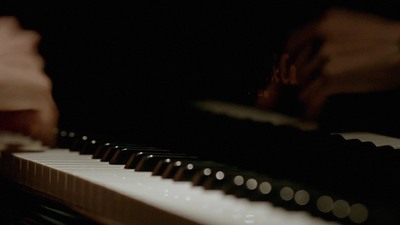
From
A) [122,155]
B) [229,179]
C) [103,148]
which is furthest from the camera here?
[103,148]

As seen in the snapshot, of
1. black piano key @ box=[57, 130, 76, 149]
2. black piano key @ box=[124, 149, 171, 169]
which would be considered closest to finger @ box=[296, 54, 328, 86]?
black piano key @ box=[124, 149, 171, 169]

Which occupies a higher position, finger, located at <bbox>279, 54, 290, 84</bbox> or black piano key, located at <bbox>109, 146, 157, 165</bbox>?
finger, located at <bbox>279, 54, 290, 84</bbox>

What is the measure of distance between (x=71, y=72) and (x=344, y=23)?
1320 mm

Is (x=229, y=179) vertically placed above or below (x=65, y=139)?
above

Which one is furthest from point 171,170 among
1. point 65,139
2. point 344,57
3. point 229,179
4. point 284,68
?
point 65,139

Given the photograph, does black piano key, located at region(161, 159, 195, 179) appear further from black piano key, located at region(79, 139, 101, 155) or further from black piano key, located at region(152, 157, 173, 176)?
black piano key, located at region(79, 139, 101, 155)

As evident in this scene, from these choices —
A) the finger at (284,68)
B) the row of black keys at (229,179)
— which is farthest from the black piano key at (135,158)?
the finger at (284,68)

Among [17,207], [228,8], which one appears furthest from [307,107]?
[17,207]

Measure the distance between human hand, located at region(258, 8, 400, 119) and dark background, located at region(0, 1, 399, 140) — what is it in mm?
27

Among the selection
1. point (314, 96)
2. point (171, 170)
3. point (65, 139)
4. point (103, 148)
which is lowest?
point (65, 139)

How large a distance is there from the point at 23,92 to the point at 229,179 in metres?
0.97

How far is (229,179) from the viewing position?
1.40m

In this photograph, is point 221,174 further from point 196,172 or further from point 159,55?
point 159,55

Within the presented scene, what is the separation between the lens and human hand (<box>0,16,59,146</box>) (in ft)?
6.97
